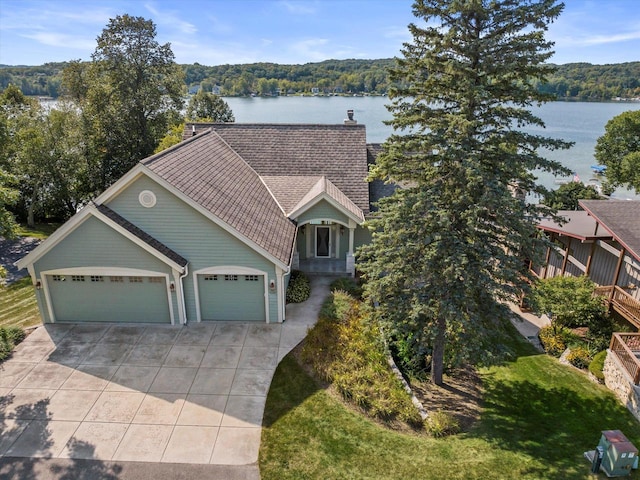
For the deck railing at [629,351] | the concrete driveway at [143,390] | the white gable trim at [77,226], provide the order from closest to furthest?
the concrete driveway at [143,390] < the deck railing at [629,351] < the white gable trim at [77,226]

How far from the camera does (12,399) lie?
39.1ft

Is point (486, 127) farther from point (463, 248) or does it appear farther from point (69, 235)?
point (69, 235)

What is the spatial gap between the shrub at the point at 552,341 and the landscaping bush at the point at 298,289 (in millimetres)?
9076

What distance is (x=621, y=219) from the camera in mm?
16375

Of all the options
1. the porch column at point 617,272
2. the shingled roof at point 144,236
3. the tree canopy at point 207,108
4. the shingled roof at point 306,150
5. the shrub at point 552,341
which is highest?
the tree canopy at point 207,108

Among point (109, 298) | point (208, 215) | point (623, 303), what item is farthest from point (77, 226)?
point (623, 303)

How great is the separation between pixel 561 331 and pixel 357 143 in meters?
13.1

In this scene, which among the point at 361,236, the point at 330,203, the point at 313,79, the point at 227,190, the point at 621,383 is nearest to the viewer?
the point at 621,383

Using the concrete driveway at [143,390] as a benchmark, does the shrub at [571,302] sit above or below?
above

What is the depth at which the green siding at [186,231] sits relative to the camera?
1467cm

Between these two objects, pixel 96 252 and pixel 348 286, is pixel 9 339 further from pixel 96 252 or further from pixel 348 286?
pixel 348 286

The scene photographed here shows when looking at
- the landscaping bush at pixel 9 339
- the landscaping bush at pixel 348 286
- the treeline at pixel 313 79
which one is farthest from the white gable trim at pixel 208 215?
the treeline at pixel 313 79

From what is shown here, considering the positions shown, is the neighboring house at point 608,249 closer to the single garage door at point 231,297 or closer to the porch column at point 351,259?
the porch column at point 351,259

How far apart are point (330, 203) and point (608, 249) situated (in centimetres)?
1111
